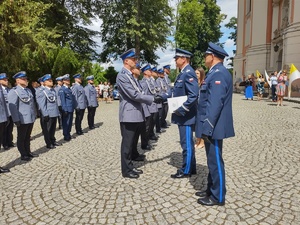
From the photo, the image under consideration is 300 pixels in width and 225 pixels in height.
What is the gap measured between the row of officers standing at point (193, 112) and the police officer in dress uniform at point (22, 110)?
2.50 meters

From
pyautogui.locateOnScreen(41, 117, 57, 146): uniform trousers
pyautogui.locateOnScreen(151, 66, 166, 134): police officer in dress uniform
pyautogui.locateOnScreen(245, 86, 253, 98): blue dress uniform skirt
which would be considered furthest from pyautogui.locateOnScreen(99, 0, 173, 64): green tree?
pyautogui.locateOnScreen(41, 117, 57, 146): uniform trousers

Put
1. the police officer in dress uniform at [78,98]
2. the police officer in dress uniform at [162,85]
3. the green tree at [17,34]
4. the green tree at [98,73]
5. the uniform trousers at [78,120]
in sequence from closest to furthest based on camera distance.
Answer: the police officer in dress uniform at [162,85] < the uniform trousers at [78,120] < the police officer in dress uniform at [78,98] < the green tree at [17,34] < the green tree at [98,73]

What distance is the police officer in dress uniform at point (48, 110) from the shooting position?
6520 millimetres

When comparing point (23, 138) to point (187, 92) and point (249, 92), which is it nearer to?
point (187, 92)

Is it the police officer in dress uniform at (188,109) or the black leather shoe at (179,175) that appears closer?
the police officer in dress uniform at (188,109)

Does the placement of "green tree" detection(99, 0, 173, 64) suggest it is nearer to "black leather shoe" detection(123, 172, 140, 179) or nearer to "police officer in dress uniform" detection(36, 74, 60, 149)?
"police officer in dress uniform" detection(36, 74, 60, 149)

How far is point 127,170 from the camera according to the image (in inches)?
172

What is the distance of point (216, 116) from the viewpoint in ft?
9.96

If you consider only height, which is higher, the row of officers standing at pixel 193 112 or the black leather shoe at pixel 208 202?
the row of officers standing at pixel 193 112

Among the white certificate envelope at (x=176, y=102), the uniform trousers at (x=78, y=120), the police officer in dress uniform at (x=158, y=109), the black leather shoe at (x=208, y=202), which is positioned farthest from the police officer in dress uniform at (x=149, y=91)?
the black leather shoe at (x=208, y=202)

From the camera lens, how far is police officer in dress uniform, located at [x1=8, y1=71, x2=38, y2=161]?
18.0 feet

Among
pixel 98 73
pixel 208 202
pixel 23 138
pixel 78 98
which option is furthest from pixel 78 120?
pixel 98 73

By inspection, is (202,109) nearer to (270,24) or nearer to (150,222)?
(150,222)

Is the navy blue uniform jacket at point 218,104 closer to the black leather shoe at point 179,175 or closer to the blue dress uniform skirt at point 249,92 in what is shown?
the black leather shoe at point 179,175
